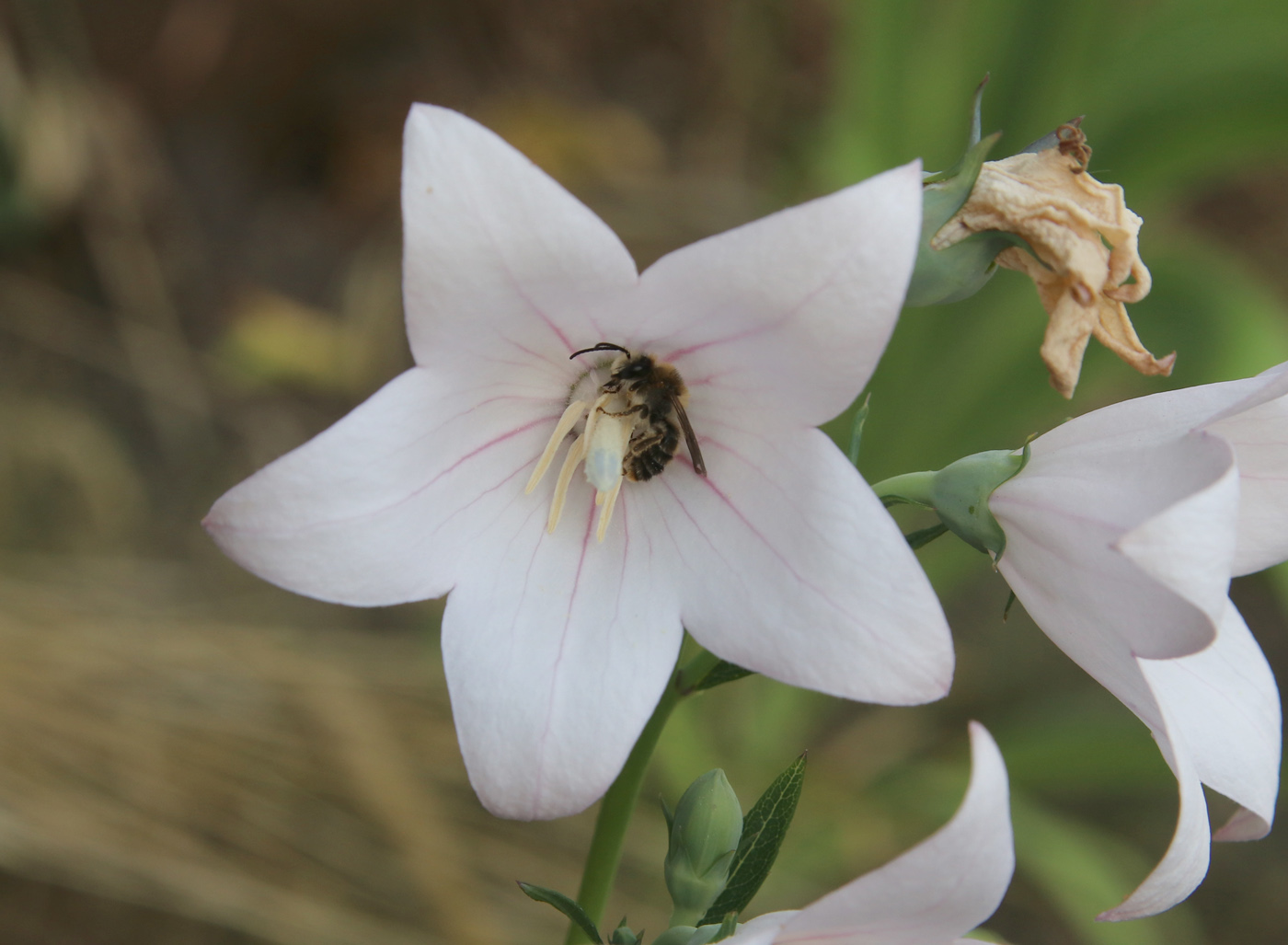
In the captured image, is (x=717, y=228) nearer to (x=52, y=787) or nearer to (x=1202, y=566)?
(x=52, y=787)

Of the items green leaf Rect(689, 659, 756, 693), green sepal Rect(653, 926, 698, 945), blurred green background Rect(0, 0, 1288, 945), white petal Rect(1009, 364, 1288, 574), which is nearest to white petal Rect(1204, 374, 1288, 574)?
white petal Rect(1009, 364, 1288, 574)

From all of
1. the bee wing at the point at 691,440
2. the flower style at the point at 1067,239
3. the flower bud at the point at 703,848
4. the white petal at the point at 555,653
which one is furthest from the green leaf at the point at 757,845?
the flower style at the point at 1067,239

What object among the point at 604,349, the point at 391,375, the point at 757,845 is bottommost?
the point at 391,375

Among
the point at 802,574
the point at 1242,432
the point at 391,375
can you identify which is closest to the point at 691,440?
the point at 802,574

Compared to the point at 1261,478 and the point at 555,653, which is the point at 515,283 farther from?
the point at 1261,478

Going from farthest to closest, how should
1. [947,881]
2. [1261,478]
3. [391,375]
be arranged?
[391,375] → [1261,478] → [947,881]
